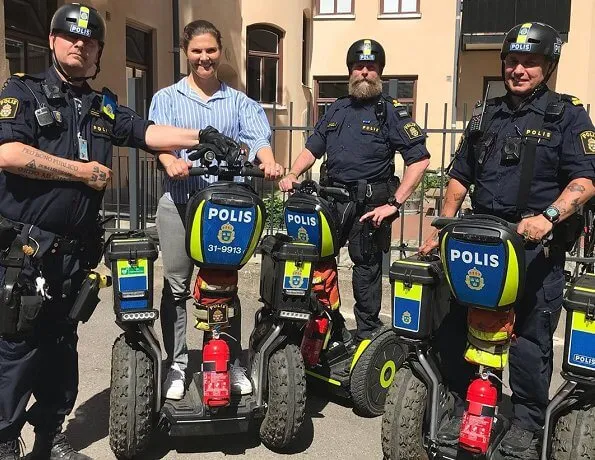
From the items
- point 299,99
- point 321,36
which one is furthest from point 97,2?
point 321,36

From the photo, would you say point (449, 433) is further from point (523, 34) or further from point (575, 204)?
point (523, 34)

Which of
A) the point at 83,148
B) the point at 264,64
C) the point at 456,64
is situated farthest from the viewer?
the point at 456,64

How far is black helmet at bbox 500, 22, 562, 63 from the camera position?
273cm

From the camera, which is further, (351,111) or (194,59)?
(351,111)

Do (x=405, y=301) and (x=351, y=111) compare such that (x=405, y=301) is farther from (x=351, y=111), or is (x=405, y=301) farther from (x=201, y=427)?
(x=351, y=111)

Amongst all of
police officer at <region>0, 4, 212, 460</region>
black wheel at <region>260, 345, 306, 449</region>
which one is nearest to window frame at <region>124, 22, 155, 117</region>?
police officer at <region>0, 4, 212, 460</region>

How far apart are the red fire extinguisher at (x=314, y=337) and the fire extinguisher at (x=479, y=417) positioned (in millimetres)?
1233

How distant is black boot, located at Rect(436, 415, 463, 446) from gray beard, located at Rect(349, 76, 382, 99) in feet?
7.08

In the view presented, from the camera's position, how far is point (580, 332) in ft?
7.97

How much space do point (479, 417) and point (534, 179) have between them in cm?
111

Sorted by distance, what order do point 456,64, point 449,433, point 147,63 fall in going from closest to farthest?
point 449,433, point 147,63, point 456,64

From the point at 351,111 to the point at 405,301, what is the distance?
1785 millimetres

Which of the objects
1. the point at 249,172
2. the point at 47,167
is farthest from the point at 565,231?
the point at 47,167

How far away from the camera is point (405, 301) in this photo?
2.79 m
